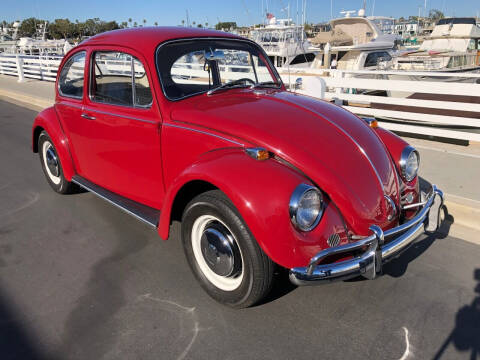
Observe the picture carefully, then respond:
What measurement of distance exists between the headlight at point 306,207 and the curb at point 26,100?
34.3 ft

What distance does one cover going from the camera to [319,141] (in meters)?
2.77

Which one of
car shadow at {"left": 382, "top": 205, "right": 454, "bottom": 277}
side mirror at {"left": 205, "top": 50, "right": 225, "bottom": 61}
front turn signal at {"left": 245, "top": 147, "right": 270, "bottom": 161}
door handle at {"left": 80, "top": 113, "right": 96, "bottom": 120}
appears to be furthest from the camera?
door handle at {"left": 80, "top": 113, "right": 96, "bottom": 120}

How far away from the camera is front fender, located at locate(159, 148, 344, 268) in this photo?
2266 millimetres

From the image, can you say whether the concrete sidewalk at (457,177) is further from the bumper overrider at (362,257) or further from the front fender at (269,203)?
the front fender at (269,203)

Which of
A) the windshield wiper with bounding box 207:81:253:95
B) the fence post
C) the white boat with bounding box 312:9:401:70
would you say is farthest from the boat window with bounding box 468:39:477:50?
the fence post

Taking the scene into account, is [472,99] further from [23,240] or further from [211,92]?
[23,240]

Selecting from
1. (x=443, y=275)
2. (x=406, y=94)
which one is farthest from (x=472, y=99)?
(x=443, y=275)

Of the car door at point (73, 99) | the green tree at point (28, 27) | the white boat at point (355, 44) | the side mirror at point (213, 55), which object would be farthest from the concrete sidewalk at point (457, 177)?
the green tree at point (28, 27)

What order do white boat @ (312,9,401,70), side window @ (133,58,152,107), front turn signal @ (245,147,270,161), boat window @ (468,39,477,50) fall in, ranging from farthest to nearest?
white boat @ (312,9,401,70) → boat window @ (468,39,477,50) → side window @ (133,58,152,107) → front turn signal @ (245,147,270,161)

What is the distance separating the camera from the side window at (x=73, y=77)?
400 cm

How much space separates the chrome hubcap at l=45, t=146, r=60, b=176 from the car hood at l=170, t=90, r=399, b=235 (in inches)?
89.1

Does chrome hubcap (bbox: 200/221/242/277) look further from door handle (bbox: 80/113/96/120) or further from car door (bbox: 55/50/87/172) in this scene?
car door (bbox: 55/50/87/172)

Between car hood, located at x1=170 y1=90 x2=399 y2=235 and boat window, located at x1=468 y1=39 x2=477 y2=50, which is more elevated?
boat window, located at x1=468 y1=39 x2=477 y2=50

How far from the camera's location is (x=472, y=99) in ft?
22.9
